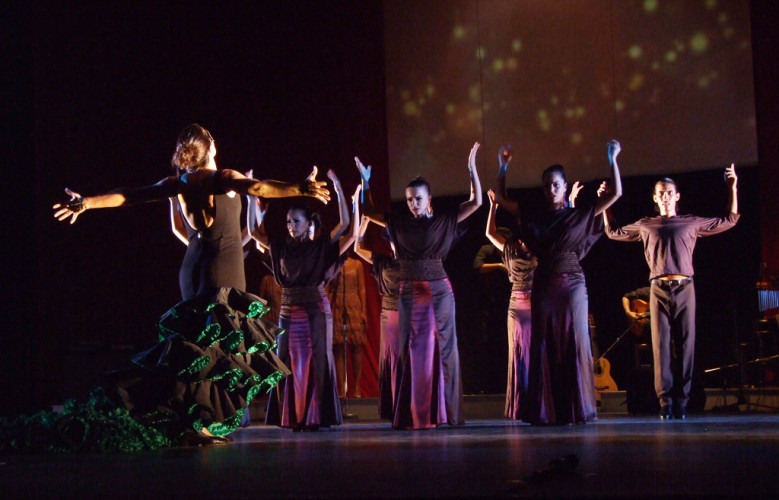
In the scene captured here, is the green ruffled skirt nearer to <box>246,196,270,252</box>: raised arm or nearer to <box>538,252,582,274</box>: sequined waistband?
<box>246,196,270,252</box>: raised arm

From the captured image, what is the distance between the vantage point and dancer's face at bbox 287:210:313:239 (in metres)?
6.39

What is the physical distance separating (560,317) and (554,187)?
0.79 meters

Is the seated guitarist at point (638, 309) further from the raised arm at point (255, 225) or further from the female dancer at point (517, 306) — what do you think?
the raised arm at point (255, 225)

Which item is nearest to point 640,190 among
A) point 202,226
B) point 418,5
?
point 418,5

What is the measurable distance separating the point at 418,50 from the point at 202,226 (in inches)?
197

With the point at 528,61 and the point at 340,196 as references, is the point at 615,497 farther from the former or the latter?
the point at 528,61

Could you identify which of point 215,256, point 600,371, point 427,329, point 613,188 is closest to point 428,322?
point 427,329

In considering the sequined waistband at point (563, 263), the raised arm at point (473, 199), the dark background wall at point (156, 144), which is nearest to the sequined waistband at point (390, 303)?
the raised arm at point (473, 199)

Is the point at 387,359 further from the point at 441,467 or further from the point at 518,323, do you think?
the point at 441,467

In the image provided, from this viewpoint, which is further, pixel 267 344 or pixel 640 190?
pixel 640 190

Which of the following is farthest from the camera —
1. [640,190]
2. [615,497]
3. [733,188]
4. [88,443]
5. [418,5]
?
[418,5]

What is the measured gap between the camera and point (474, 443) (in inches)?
174

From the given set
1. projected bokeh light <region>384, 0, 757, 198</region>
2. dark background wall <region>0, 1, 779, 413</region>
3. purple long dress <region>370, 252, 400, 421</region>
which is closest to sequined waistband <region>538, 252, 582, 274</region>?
purple long dress <region>370, 252, 400, 421</region>

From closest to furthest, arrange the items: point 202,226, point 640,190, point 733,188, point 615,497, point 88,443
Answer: point 615,497 → point 88,443 → point 202,226 → point 733,188 → point 640,190
